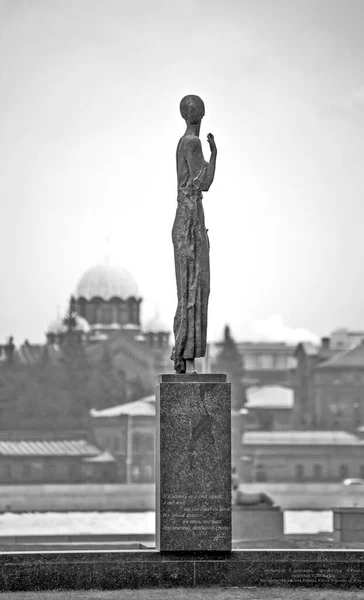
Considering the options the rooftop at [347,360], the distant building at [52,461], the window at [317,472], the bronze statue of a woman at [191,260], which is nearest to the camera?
the bronze statue of a woman at [191,260]

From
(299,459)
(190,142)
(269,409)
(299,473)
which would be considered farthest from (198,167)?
(269,409)

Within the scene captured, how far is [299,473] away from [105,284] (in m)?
40.4

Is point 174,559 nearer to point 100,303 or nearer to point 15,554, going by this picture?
point 15,554

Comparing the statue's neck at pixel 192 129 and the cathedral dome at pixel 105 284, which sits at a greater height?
the cathedral dome at pixel 105 284

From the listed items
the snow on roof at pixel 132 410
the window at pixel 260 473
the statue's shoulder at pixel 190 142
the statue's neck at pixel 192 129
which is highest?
the snow on roof at pixel 132 410

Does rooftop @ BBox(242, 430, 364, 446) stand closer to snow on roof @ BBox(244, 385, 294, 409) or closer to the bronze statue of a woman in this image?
snow on roof @ BBox(244, 385, 294, 409)

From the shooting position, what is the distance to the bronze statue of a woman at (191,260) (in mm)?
18078

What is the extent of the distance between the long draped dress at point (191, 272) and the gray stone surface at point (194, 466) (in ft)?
2.08

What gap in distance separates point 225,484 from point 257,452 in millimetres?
87163

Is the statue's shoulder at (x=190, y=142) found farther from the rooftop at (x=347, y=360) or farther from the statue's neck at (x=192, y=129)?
the rooftop at (x=347, y=360)

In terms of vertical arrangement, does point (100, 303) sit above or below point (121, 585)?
above

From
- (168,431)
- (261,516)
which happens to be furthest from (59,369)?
(168,431)

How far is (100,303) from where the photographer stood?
458 ft

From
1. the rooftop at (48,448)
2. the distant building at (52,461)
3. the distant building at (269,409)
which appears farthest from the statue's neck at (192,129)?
the distant building at (269,409)
